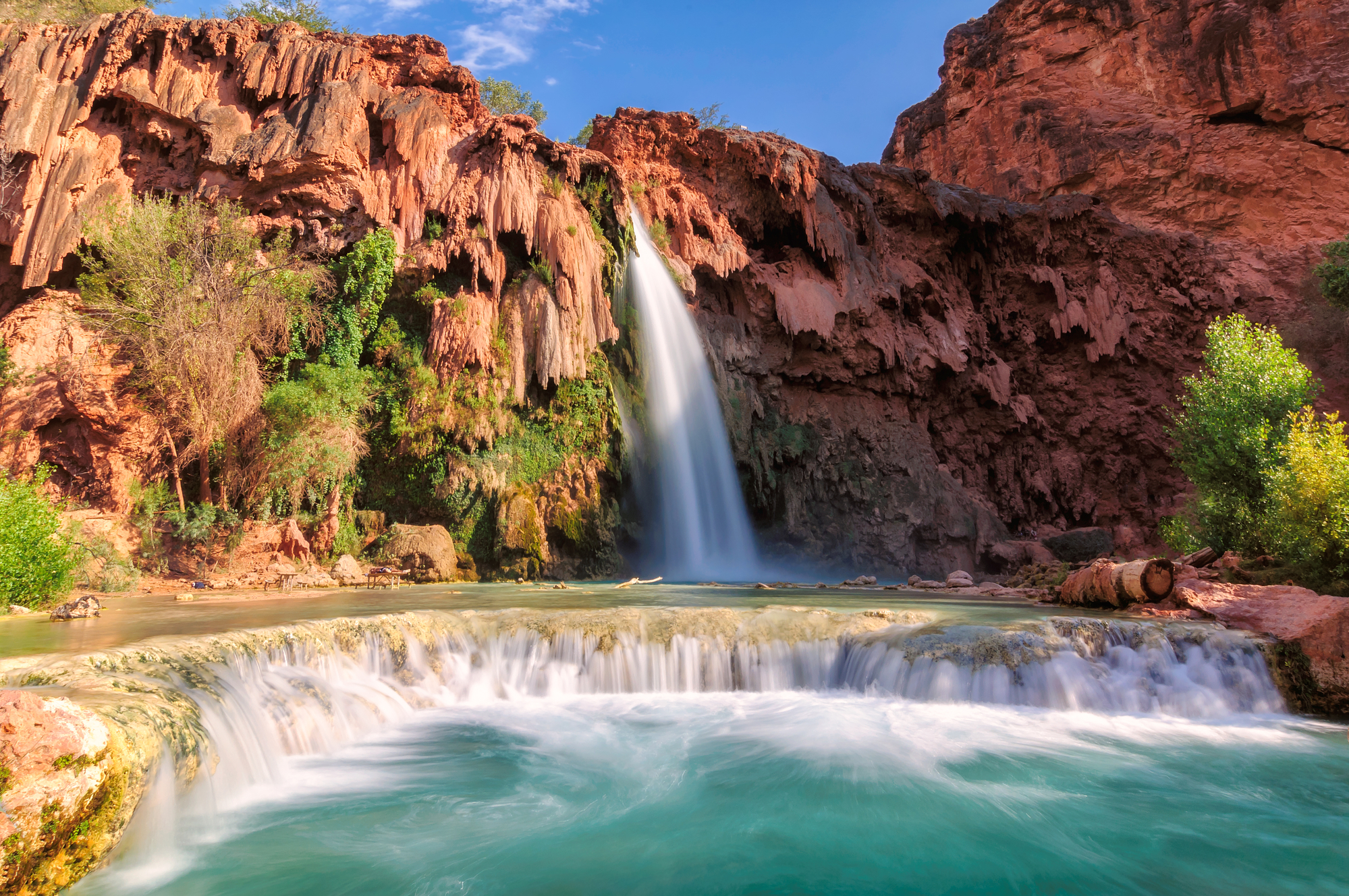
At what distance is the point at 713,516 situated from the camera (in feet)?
70.6

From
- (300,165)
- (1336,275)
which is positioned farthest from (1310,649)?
(1336,275)

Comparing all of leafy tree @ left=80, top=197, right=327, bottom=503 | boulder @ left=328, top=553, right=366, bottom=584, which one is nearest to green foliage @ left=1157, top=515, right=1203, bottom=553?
boulder @ left=328, top=553, right=366, bottom=584

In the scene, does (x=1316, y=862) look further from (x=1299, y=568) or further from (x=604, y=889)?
(x=1299, y=568)

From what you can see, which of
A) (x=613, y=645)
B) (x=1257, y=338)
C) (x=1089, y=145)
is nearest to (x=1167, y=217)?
(x=1089, y=145)

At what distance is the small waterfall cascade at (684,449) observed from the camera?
2072cm

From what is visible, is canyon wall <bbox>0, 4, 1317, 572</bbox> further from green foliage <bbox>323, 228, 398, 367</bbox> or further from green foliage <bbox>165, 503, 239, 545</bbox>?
green foliage <bbox>165, 503, 239, 545</bbox>

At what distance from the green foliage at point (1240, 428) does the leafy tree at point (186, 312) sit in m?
21.1

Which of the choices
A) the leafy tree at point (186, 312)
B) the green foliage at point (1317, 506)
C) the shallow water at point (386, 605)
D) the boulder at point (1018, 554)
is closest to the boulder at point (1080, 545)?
the boulder at point (1018, 554)

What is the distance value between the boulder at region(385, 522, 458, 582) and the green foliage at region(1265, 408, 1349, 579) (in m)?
15.5

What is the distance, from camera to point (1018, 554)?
2380 cm

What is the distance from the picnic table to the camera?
13.9 metres

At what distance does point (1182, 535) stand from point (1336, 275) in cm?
1587

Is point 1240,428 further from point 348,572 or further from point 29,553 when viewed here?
point 29,553

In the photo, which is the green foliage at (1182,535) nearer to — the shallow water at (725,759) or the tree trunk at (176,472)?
the shallow water at (725,759)
